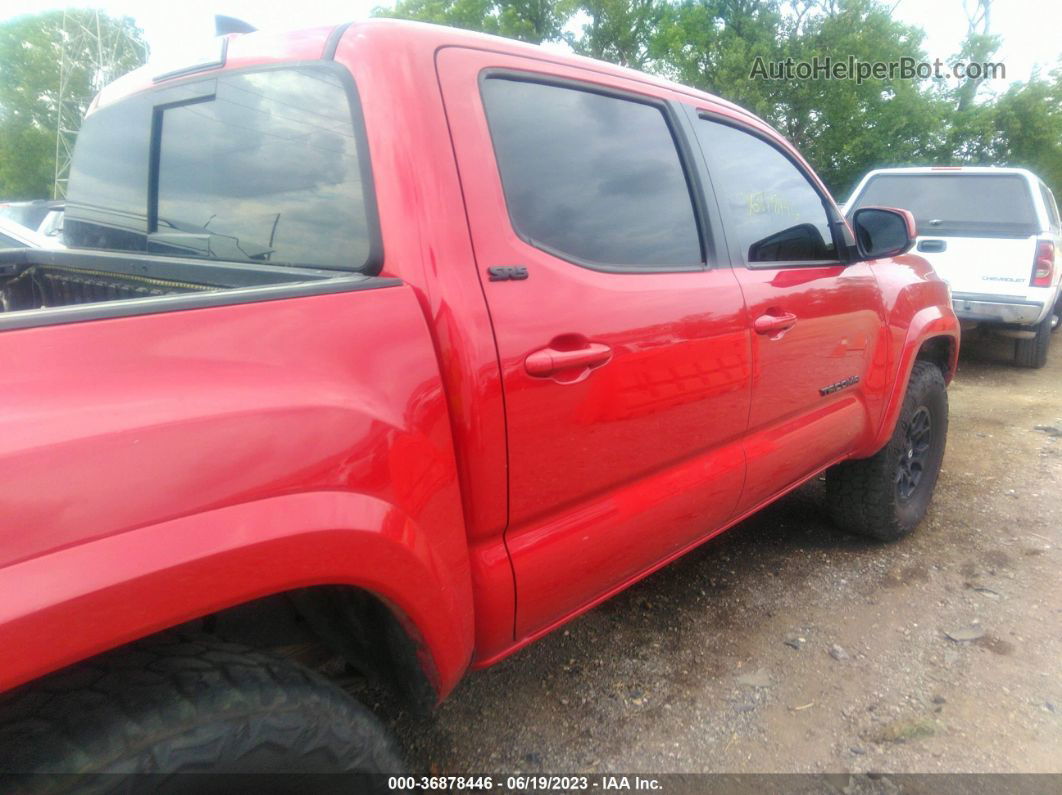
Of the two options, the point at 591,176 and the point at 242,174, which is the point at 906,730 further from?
the point at 242,174

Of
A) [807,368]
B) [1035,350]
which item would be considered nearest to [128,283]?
[807,368]

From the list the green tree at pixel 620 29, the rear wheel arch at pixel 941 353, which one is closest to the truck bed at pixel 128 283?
the rear wheel arch at pixel 941 353

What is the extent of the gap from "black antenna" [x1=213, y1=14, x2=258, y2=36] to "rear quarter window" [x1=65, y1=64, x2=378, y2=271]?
227mm

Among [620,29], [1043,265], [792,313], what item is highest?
[620,29]

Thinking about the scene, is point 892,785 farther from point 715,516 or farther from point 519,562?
point 519,562

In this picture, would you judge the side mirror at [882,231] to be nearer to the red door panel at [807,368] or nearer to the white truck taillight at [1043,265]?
the red door panel at [807,368]

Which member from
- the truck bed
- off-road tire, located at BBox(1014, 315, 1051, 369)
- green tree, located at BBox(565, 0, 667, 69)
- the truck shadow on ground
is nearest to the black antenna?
the truck bed

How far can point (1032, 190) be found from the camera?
671 centimetres

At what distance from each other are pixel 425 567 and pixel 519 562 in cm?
30

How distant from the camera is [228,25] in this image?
1.93 metres

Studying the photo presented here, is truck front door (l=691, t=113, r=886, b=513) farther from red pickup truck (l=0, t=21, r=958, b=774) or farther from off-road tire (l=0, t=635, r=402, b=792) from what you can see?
off-road tire (l=0, t=635, r=402, b=792)

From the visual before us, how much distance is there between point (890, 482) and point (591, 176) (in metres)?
2.07

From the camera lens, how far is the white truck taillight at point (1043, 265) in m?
6.32

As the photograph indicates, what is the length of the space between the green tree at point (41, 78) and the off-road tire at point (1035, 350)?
32244mm
